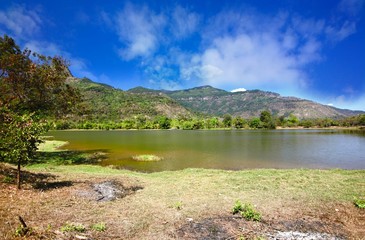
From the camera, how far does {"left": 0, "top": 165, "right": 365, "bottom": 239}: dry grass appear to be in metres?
8.70

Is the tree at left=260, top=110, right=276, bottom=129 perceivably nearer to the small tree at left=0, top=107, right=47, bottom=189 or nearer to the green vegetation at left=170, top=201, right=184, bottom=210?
the green vegetation at left=170, top=201, right=184, bottom=210

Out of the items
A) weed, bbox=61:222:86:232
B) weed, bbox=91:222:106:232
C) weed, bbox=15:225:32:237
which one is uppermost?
weed, bbox=15:225:32:237

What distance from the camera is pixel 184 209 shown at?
36.9 ft

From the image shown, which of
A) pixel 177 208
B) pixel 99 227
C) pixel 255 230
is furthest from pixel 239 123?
pixel 99 227

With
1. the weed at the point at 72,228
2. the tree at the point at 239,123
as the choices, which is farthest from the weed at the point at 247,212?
the tree at the point at 239,123

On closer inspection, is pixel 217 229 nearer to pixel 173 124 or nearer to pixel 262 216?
pixel 262 216

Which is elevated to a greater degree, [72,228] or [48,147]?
[72,228]

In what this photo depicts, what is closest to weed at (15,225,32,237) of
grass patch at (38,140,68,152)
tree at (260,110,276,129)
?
grass patch at (38,140,68,152)

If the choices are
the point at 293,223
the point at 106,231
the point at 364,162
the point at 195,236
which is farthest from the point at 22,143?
the point at 364,162

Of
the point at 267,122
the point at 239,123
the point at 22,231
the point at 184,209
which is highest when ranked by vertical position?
the point at 267,122

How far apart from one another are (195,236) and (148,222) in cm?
223

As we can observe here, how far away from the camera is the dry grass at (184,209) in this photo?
28.5 feet

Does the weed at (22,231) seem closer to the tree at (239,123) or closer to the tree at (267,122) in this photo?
the tree at (267,122)

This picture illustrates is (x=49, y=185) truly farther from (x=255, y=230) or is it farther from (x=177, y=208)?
(x=255, y=230)
